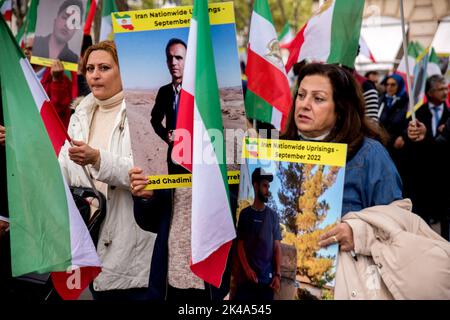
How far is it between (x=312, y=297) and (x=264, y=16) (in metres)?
2.60

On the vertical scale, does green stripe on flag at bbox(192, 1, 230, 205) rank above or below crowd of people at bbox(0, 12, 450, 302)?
above

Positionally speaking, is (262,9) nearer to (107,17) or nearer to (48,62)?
(107,17)

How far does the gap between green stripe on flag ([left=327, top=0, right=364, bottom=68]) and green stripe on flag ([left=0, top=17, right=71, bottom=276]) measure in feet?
7.17

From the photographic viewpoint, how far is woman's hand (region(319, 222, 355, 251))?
2.55 m

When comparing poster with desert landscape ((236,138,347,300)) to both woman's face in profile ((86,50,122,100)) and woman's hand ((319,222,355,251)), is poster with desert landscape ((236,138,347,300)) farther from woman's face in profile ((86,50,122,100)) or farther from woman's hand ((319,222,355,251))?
woman's face in profile ((86,50,122,100))

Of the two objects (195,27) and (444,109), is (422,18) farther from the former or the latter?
(195,27)

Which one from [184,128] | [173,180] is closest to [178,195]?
[173,180]

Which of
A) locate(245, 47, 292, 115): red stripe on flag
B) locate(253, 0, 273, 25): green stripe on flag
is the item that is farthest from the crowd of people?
locate(253, 0, 273, 25): green stripe on flag

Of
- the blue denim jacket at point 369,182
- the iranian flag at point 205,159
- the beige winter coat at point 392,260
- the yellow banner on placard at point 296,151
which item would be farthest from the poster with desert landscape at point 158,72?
the beige winter coat at point 392,260

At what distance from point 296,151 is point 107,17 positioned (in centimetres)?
337

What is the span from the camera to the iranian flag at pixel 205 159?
8.95 feet

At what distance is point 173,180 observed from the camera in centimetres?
301

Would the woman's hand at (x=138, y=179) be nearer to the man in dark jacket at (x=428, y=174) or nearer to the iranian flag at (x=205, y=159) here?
the iranian flag at (x=205, y=159)

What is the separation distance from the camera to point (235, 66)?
2934mm
